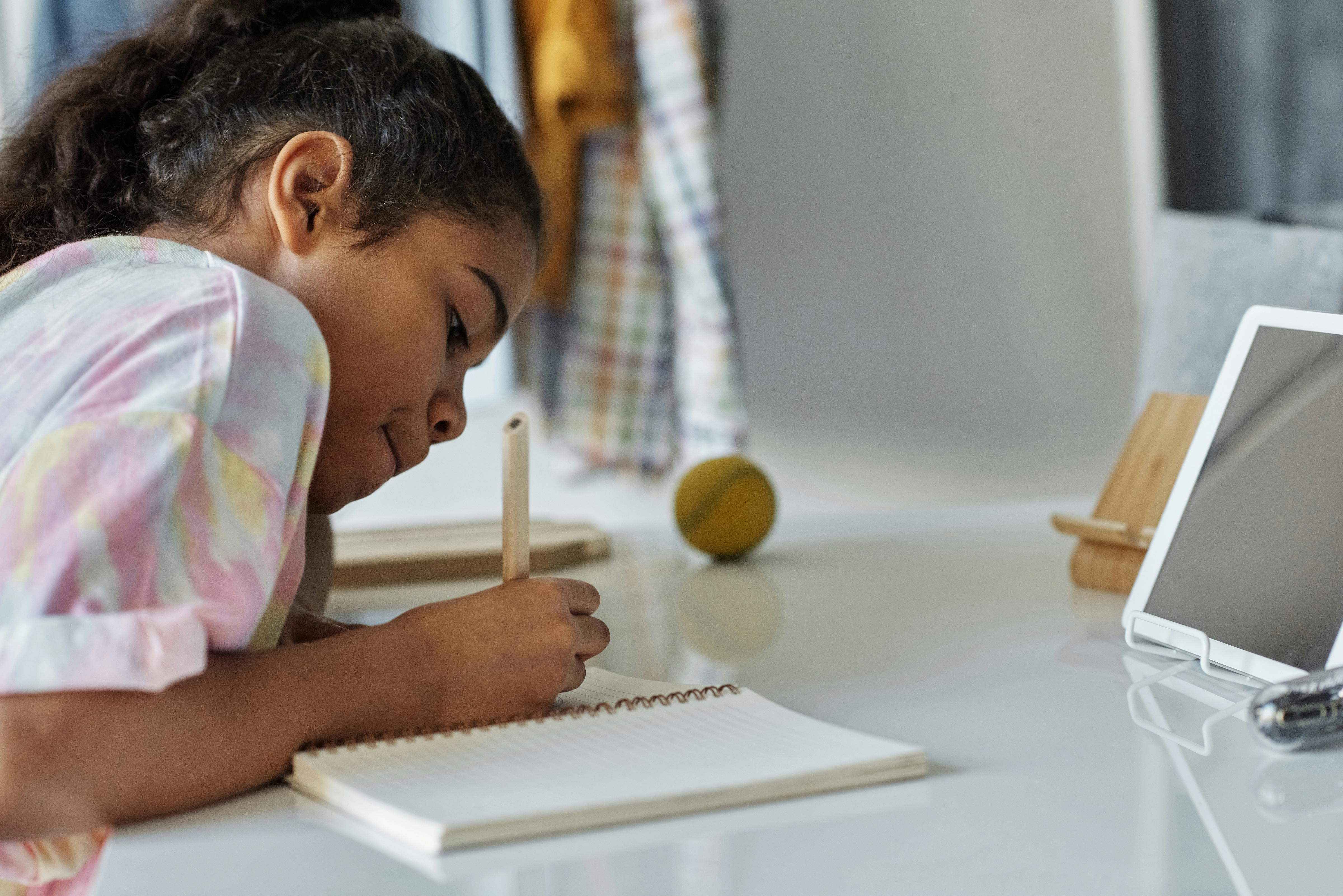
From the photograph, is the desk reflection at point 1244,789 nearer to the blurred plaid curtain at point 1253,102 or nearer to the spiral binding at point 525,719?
the spiral binding at point 525,719

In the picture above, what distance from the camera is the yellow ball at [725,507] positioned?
3.67ft

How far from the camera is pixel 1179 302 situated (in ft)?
3.60

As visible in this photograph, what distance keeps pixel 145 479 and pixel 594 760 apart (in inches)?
7.8

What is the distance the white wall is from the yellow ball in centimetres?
75

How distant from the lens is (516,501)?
0.62 meters

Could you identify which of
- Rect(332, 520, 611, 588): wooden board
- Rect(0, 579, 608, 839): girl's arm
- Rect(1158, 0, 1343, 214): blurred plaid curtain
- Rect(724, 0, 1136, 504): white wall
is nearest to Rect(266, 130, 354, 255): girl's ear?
Rect(0, 579, 608, 839): girl's arm

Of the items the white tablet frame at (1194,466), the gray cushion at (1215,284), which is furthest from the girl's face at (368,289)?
the gray cushion at (1215,284)

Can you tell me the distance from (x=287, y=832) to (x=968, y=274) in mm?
1654

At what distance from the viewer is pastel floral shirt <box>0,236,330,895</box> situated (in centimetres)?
43

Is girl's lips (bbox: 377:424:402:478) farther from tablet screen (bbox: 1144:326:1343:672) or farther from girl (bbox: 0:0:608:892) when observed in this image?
tablet screen (bbox: 1144:326:1343:672)

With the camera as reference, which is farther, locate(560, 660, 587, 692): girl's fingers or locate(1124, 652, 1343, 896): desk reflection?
locate(560, 660, 587, 692): girl's fingers

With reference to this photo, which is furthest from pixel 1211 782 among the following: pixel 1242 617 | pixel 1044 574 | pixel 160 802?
pixel 1044 574

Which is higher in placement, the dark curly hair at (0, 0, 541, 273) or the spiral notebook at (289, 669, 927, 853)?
the dark curly hair at (0, 0, 541, 273)

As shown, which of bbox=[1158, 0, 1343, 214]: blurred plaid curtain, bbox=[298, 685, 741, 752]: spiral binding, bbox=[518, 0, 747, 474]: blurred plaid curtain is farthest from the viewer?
bbox=[518, 0, 747, 474]: blurred plaid curtain
